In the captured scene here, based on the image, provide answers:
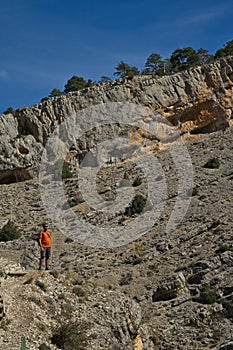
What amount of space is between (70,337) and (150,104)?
4230 cm

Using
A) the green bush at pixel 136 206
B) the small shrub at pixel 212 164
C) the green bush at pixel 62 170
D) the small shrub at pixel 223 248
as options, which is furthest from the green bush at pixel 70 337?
the green bush at pixel 62 170

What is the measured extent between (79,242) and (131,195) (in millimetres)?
8269

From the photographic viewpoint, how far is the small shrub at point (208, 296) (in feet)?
72.6

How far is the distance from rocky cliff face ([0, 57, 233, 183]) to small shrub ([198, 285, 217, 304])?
30155 mm

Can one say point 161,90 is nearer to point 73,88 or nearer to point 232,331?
point 73,88

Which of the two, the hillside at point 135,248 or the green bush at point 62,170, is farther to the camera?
the green bush at point 62,170

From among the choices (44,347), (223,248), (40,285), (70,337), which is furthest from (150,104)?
(44,347)

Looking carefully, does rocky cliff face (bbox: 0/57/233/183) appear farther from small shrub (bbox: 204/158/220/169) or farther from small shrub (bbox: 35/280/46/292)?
small shrub (bbox: 35/280/46/292)

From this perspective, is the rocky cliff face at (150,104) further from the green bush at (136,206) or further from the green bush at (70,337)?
the green bush at (70,337)

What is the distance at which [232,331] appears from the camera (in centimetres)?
1967

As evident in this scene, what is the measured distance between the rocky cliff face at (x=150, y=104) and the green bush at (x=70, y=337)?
1493 inches

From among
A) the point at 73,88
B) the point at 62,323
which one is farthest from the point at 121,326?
the point at 73,88

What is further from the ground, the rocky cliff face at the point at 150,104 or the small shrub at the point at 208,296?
the rocky cliff face at the point at 150,104

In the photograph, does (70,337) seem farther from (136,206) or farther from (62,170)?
(62,170)
